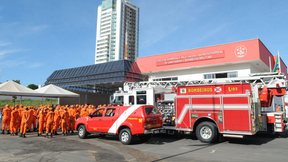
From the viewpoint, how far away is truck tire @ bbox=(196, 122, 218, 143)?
29.3 feet

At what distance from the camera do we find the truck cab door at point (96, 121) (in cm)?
1000

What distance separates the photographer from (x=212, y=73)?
67.9 feet

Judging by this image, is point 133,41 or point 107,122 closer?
point 107,122

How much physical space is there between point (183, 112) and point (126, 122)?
289cm

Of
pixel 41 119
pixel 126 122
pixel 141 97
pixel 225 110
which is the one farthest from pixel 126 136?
pixel 41 119

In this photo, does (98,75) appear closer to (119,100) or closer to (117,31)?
(119,100)

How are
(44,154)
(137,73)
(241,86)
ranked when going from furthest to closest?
(137,73)
(241,86)
(44,154)

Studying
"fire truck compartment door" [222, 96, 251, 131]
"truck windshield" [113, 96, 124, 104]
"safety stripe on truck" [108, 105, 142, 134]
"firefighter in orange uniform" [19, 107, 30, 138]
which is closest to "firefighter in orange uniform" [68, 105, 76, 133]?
"firefighter in orange uniform" [19, 107, 30, 138]

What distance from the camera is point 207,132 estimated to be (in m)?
9.20

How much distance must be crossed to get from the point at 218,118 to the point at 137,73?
17284 mm

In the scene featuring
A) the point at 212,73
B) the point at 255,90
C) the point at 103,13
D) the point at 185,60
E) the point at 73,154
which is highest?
the point at 103,13

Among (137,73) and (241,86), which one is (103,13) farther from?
(241,86)

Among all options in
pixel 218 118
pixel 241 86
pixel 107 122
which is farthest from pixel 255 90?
pixel 107 122

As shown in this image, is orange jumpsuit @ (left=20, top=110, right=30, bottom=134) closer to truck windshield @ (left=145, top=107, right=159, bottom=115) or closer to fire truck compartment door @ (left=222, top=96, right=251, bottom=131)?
truck windshield @ (left=145, top=107, right=159, bottom=115)
